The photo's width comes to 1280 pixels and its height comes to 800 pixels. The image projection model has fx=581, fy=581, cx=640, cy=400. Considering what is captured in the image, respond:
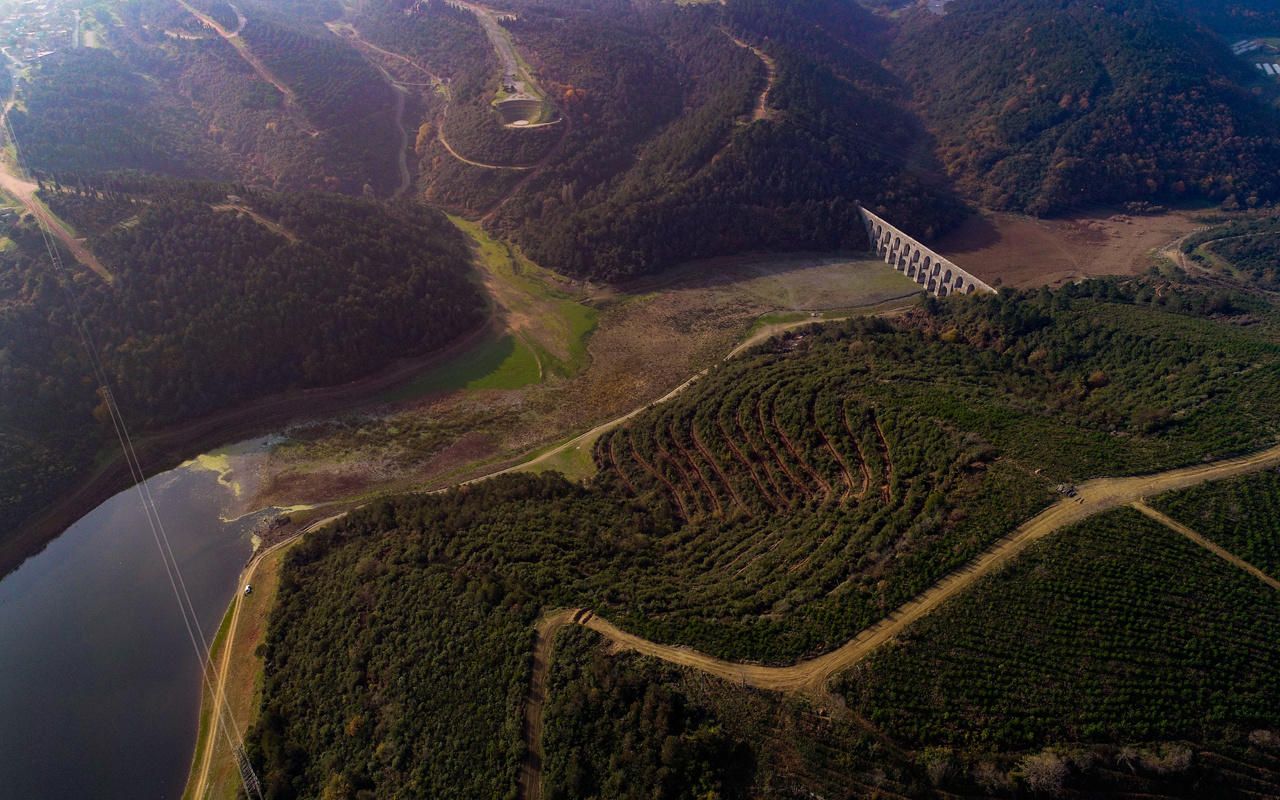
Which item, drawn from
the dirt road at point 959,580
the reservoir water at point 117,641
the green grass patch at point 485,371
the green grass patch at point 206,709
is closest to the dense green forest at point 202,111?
the green grass patch at point 485,371

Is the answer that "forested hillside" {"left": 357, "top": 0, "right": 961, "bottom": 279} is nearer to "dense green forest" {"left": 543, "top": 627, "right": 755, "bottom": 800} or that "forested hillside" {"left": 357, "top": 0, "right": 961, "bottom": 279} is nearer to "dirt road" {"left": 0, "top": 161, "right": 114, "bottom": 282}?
"dirt road" {"left": 0, "top": 161, "right": 114, "bottom": 282}

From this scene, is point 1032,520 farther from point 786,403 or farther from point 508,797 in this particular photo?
point 508,797

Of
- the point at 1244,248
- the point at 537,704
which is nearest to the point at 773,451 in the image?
the point at 537,704

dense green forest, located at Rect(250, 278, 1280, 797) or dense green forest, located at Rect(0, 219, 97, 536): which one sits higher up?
dense green forest, located at Rect(0, 219, 97, 536)

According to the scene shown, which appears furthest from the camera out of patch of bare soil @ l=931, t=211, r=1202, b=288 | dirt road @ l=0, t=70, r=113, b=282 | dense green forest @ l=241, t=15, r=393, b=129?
dense green forest @ l=241, t=15, r=393, b=129

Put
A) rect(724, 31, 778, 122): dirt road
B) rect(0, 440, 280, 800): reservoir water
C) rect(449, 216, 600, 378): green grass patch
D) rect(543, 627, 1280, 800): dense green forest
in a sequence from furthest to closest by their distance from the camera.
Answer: rect(724, 31, 778, 122): dirt road, rect(449, 216, 600, 378): green grass patch, rect(0, 440, 280, 800): reservoir water, rect(543, 627, 1280, 800): dense green forest

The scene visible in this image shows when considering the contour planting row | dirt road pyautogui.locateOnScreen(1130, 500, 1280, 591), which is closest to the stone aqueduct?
the contour planting row

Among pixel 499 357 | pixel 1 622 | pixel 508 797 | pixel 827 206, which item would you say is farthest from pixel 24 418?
pixel 827 206
